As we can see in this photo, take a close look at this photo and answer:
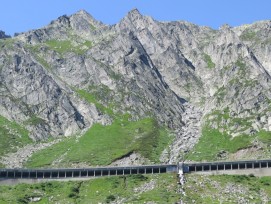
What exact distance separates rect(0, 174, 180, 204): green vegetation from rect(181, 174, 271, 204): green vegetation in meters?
5.09

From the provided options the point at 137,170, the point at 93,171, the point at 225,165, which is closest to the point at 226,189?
the point at 225,165

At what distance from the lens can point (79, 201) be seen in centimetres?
14750

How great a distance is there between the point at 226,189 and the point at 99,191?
37.5 meters

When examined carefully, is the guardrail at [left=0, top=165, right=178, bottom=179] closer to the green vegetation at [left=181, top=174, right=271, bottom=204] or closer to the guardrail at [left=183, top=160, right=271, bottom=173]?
the guardrail at [left=183, top=160, right=271, bottom=173]

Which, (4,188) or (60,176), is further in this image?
(60,176)

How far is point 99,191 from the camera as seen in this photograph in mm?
158750

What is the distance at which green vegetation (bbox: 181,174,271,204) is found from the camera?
470ft

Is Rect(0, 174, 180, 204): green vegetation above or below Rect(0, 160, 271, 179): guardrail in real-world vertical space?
below

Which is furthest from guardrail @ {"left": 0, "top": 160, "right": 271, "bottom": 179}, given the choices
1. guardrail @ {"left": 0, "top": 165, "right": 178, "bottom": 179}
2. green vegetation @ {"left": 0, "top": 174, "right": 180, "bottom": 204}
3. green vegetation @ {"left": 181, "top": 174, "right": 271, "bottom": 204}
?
green vegetation @ {"left": 181, "top": 174, "right": 271, "bottom": 204}

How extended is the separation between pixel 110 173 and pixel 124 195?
99.8 feet

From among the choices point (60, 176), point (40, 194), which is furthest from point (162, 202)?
point (60, 176)

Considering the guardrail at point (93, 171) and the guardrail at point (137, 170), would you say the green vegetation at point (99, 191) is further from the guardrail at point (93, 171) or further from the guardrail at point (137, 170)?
the guardrail at point (137, 170)

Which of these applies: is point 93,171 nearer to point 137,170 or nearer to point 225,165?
point 137,170

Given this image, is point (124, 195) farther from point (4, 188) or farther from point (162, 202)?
point (4, 188)
